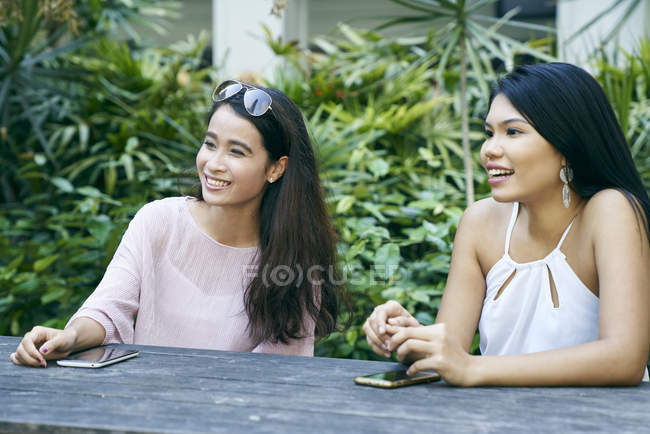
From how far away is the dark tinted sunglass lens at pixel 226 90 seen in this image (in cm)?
227

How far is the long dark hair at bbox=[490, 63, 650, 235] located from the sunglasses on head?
77 cm

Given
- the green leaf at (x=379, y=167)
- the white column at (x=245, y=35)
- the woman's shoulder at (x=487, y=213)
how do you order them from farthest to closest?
the white column at (x=245, y=35) → the green leaf at (x=379, y=167) → the woman's shoulder at (x=487, y=213)

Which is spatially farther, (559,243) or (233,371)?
(559,243)

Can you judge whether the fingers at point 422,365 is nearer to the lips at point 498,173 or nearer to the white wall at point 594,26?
the lips at point 498,173

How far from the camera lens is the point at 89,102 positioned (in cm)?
518

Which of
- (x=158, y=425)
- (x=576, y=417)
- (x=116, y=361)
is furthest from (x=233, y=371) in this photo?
(x=576, y=417)

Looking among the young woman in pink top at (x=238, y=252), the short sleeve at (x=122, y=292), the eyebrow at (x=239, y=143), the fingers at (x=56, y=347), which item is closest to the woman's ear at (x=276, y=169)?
the young woman in pink top at (x=238, y=252)

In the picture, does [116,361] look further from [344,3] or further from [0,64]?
[344,3]

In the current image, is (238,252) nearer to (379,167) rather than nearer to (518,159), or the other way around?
(518,159)

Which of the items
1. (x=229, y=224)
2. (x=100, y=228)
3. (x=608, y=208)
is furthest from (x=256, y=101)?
(x=100, y=228)

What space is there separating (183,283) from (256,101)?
648mm

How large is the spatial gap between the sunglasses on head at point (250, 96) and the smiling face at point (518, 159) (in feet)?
2.45

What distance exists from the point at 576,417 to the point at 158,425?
2.56ft

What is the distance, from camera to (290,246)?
2.27 metres
